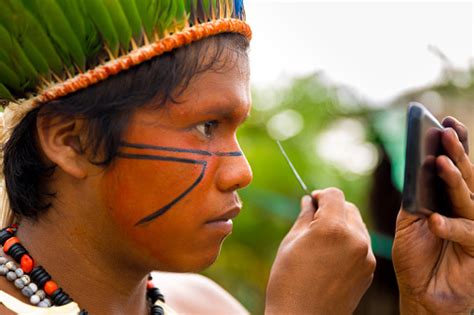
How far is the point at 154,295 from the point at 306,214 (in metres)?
0.55

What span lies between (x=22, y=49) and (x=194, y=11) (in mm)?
473

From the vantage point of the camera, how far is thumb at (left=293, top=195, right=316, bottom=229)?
8.21 ft

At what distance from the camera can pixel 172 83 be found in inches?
83.4

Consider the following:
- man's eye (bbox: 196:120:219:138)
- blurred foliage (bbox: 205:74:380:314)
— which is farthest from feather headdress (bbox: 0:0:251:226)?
blurred foliage (bbox: 205:74:380:314)

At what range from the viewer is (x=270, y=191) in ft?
26.5

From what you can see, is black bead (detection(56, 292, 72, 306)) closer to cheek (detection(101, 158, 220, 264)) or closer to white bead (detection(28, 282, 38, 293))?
white bead (detection(28, 282, 38, 293))

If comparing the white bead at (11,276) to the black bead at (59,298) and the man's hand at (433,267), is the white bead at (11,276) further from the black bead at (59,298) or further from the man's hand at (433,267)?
the man's hand at (433,267)

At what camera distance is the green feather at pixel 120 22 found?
2.09 meters

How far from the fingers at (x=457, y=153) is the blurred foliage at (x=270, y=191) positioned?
16.5 ft

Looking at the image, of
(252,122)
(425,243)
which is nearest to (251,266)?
→ (252,122)

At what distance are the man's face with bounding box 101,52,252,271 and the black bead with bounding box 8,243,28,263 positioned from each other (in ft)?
0.95

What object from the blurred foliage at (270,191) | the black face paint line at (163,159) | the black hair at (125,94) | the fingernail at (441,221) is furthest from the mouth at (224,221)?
the blurred foliage at (270,191)

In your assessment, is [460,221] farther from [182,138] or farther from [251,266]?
[251,266]

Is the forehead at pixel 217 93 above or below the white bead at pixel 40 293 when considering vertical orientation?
above
